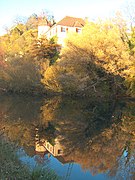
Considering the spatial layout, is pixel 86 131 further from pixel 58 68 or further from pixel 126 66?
pixel 58 68

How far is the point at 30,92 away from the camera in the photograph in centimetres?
3341

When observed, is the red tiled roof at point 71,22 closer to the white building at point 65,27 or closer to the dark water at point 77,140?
the white building at point 65,27

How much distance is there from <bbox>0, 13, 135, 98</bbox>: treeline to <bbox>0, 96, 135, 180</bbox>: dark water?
5906mm

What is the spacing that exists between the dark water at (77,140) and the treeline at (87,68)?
5906 mm

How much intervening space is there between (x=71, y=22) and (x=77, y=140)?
3569 cm

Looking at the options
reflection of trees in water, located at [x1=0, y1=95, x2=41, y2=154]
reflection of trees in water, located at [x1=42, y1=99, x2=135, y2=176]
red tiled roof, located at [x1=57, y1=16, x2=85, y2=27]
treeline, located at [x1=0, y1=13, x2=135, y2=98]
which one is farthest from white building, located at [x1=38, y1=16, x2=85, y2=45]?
reflection of trees in water, located at [x1=0, y1=95, x2=41, y2=154]

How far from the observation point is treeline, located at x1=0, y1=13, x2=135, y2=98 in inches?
1000

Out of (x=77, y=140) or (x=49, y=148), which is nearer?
(x=49, y=148)

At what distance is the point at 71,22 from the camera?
45812 millimetres

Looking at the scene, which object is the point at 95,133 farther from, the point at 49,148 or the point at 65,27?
the point at 65,27

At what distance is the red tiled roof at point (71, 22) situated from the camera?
4491 cm

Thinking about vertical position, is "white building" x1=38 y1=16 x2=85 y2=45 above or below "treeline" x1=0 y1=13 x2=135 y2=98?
above

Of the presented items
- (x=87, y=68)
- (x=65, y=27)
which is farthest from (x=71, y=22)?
(x=87, y=68)

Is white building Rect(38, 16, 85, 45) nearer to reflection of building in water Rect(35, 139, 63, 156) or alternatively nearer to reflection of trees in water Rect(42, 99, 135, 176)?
reflection of trees in water Rect(42, 99, 135, 176)
